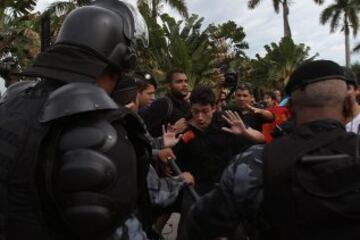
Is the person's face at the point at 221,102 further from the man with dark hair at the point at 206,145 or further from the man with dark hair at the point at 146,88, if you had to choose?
the man with dark hair at the point at 206,145

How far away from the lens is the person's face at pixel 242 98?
570cm

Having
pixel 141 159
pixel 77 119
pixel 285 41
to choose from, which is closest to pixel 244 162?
pixel 141 159

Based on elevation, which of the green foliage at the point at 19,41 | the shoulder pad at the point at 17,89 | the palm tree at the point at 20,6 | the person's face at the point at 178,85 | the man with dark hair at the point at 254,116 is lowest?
the man with dark hair at the point at 254,116

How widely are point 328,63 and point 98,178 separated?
1028 millimetres

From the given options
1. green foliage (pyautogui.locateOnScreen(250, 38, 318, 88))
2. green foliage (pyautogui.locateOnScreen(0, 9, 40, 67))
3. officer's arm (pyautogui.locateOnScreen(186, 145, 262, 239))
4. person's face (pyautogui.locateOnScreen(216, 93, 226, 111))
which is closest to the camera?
officer's arm (pyautogui.locateOnScreen(186, 145, 262, 239))

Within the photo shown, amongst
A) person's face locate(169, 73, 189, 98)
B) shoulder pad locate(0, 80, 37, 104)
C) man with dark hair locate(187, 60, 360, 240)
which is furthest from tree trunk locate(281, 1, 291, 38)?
shoulder pad locate(0, 80, 37, 104)

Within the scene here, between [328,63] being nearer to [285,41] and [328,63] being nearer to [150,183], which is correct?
[150,183]

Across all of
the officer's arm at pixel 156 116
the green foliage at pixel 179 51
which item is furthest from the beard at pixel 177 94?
the green foliage at pixel 179 51

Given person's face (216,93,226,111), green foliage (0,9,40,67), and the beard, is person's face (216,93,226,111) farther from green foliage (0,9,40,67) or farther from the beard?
green foliage (0,9,40,67)

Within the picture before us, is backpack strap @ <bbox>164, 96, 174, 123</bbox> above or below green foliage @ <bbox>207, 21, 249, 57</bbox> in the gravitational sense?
below

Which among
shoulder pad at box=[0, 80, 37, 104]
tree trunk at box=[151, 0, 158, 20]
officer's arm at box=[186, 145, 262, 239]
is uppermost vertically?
tree trunk at box=[151, 0, 158, 20]

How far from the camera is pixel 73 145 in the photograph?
1648mm

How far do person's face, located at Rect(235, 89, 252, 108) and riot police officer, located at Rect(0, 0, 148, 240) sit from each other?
3696 millimetres

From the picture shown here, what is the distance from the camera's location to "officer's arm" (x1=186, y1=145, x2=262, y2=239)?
200cm
